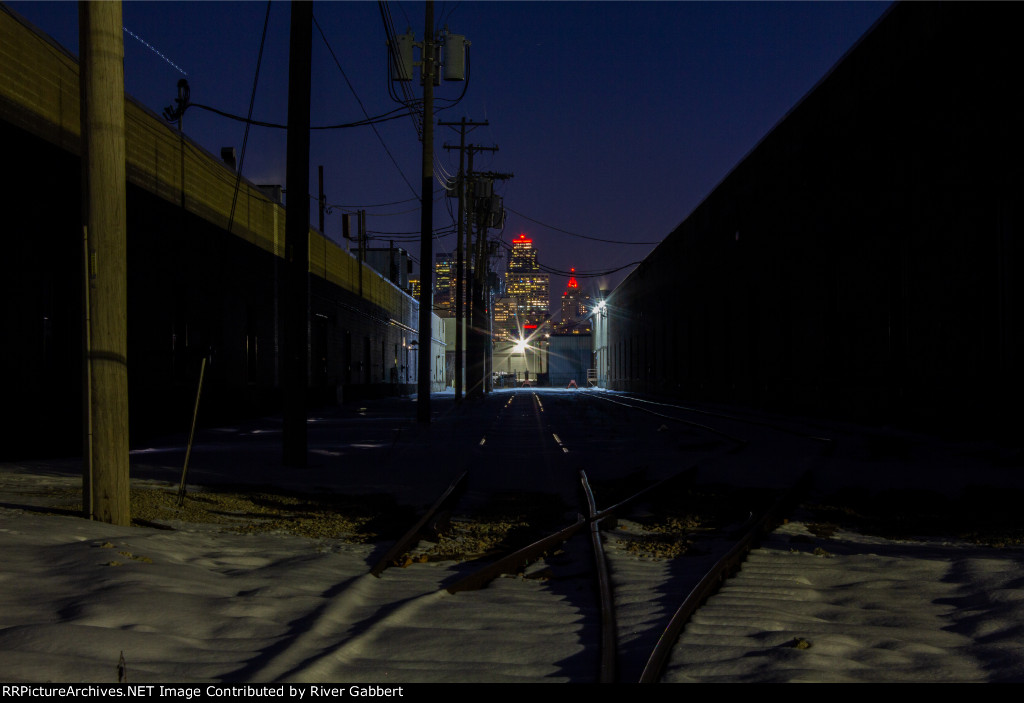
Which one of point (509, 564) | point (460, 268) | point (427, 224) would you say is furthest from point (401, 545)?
point (460, 268)

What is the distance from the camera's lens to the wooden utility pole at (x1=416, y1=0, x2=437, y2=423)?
77.9ft

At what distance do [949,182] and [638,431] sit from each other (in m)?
8.94

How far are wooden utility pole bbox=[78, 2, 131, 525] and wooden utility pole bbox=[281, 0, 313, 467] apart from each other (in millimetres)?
5710

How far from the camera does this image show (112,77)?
738 cm

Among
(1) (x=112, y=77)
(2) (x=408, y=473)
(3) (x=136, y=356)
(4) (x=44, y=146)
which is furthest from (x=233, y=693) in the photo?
(3) (x=136, y=356)

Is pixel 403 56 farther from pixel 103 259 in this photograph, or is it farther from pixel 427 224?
pixel 103 259

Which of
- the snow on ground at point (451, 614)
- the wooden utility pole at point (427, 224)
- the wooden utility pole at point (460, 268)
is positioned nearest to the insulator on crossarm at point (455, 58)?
the wooden utility pole at point (427, 224)

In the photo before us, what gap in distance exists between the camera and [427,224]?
24.5 meters

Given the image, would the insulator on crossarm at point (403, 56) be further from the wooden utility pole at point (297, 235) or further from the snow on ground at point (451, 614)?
the snow on ground at point (451, 614)

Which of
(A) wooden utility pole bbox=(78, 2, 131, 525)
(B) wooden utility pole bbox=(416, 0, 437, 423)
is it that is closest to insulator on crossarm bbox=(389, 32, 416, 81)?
(B) wooden utility pole bbox=(416, 0, 437, 423)

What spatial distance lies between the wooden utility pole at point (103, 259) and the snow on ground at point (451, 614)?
0.52 meters

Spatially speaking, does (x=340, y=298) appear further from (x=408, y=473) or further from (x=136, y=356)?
(x=408, y=473)

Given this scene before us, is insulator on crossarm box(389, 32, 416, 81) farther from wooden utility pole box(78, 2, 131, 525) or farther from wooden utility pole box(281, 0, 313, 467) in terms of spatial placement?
wooden utility pole box(78, 2, 131, 525)

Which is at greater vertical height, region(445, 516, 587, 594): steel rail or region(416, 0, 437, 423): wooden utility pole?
region(416, 0, 437, 423): wooden utility pole
